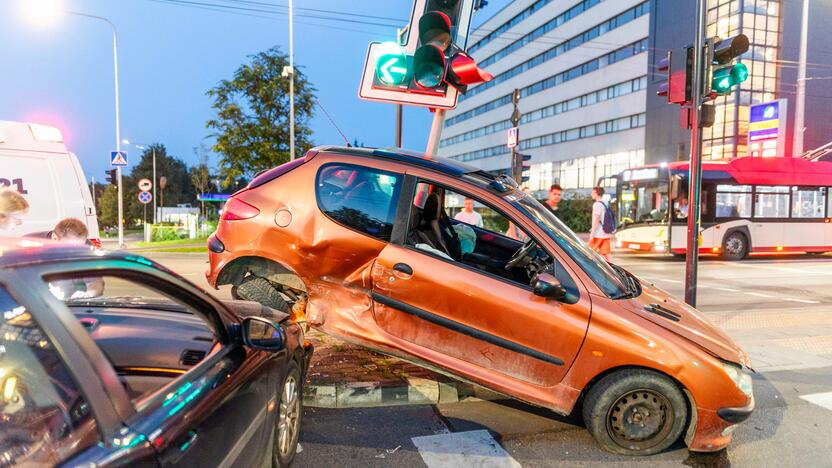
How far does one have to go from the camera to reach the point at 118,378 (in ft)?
Result: 5.63

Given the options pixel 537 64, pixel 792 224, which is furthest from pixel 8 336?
pixel 537 64

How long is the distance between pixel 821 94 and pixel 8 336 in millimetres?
46359

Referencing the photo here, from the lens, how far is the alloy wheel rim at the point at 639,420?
11.3ft

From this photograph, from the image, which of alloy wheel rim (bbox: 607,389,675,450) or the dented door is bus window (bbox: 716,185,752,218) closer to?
alloy wheel rim (bbox: 607,389,675,450)

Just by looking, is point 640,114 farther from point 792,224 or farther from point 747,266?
point 747,266

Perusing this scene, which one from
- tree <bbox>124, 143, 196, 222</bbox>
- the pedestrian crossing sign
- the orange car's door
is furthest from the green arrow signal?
tree <bbox>124, 143, 196, 222</bbox>

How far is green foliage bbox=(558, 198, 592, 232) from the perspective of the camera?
30.9 m

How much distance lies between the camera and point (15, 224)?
482cm

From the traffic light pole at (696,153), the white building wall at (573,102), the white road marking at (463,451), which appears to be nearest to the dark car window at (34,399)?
the white road marking at (463,451)

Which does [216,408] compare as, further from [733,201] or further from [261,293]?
[733,201]

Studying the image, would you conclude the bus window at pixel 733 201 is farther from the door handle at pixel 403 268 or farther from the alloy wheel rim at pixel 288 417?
the alloy wheel rim at pixel 288 417

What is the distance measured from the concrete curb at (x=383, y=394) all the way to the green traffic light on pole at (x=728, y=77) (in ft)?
16.0

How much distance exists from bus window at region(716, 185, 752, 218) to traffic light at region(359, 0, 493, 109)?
14111 mm

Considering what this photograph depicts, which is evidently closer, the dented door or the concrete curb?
the dented door
